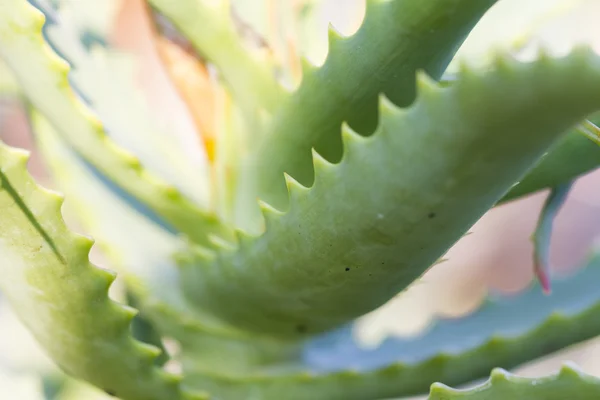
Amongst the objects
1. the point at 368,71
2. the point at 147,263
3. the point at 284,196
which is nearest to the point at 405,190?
the point at 368,71

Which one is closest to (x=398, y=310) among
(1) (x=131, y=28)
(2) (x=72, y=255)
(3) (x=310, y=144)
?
(1) (x=131, y=28)

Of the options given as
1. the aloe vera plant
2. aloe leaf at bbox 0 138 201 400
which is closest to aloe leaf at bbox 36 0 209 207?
the aloe vera plant

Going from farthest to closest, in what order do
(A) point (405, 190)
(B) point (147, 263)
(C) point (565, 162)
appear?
(B) point (147, 263) < (C) point (565, 162) < (A) point (405, 190)

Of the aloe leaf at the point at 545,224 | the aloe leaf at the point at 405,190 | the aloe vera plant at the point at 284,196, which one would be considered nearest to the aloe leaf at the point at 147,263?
the aloe vera plant at the point at 284,196

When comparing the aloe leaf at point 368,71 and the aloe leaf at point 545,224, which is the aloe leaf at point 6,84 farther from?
the aloe leaf at point 545,224

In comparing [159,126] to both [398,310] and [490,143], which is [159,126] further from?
[398,310]

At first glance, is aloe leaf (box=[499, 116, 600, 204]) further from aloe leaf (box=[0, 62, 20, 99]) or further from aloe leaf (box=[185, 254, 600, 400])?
aloe leaf (box=[0, 62, 20, 99])

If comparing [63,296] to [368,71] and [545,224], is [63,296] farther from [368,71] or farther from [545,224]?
[545,224]
